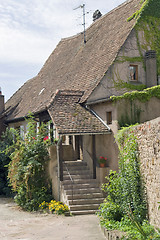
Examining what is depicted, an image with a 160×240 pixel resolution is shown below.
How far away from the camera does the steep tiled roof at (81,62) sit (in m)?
15.9

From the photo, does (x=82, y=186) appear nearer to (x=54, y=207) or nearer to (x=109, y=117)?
(x=54, y=207)

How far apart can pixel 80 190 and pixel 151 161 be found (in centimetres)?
518

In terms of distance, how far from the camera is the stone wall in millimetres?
7867

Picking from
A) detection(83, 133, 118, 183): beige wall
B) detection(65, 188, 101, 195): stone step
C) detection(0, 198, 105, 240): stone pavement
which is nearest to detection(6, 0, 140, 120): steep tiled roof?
detection(83, 133, 118, 183): beige wall

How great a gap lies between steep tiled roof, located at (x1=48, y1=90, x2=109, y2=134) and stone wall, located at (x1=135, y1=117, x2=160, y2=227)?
14.3ft

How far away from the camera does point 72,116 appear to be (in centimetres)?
1376

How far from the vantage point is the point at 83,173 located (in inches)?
554

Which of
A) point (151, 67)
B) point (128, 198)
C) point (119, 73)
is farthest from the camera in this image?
point (151, 67)

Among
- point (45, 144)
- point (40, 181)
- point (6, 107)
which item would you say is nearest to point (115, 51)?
point (45, 144)

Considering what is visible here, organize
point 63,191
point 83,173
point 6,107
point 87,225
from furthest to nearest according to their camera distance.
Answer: point 6,107, point 83,173, point 63,191, point 87,225

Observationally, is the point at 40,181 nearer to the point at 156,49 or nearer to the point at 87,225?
the point at 87,225

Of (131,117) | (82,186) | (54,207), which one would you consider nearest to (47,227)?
(54,207)

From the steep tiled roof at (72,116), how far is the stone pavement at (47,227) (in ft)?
10.5

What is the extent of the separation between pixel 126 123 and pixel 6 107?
13.5 meters
